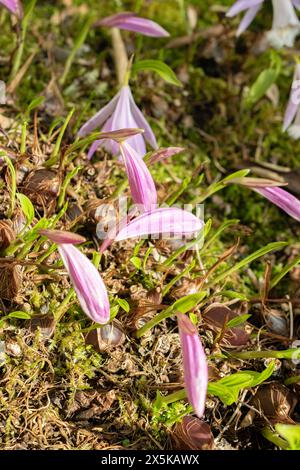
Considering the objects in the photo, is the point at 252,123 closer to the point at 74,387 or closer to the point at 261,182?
the point at 261,182

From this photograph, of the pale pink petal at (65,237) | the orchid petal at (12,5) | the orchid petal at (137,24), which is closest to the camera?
the pale pink petal at (65,237)

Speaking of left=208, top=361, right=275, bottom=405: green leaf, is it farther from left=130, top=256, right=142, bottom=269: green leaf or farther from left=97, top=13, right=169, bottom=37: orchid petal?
left=97, top=13, right=169, bottom=37: orchid petal

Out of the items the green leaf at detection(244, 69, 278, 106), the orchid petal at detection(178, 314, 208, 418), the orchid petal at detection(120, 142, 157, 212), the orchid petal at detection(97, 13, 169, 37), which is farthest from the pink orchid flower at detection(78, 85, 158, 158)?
the orchid petal at detection(178, 314, 208, 418)

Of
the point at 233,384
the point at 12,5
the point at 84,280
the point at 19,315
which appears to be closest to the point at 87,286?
the point at 84,280

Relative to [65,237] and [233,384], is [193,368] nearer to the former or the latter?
[233,384]

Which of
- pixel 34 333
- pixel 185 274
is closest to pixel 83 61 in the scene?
pixel 185 274

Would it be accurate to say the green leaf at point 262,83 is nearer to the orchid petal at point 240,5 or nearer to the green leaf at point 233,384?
the orchid petal at point 240,5

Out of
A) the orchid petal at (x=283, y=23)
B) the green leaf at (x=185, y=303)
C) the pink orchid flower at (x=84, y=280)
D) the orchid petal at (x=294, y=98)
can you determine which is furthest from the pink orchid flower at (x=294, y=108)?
the pink orchid flower at (x=84, y=280)
